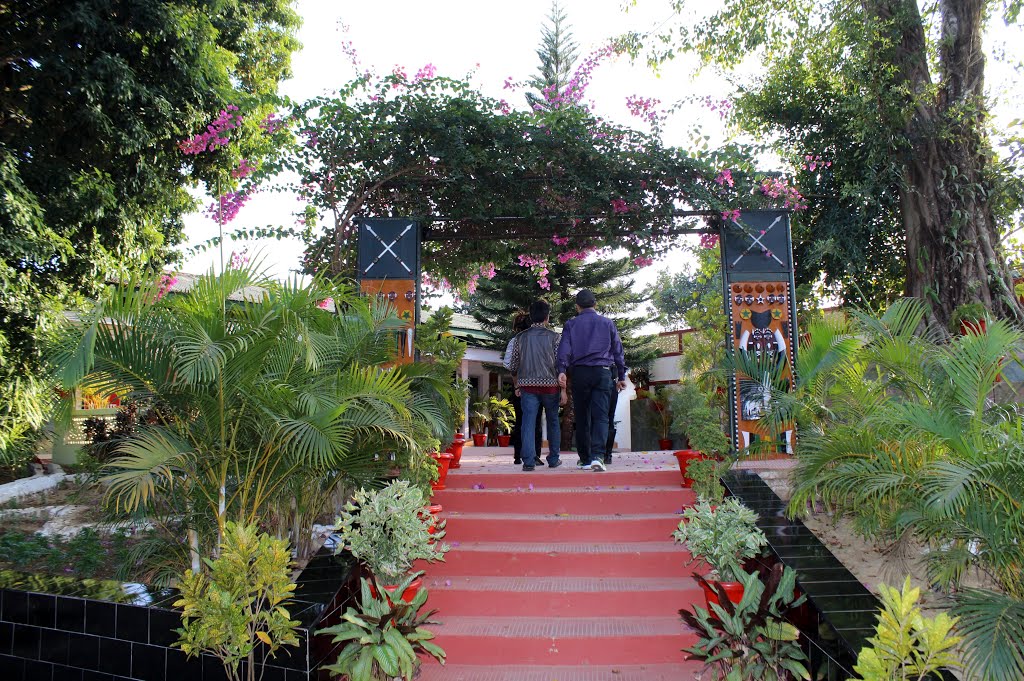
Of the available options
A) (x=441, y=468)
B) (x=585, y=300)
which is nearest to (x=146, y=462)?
(x=441, y=468)

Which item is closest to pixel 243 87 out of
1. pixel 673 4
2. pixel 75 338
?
pixel 673 4

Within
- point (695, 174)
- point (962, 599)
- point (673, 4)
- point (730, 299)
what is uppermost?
point (673, 4)

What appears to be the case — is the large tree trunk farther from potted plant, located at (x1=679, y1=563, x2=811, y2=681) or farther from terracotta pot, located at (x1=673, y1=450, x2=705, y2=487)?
potted plant, located at (x1=679, y1=563, x2=811, y2=681)

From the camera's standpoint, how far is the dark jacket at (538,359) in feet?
20.1

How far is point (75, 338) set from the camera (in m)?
3.62

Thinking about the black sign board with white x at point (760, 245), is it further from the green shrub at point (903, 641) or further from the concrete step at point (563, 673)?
the green shrub at point (903, 641)

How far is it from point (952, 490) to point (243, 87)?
28.0ft

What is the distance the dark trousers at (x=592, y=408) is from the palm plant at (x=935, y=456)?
1614 mm

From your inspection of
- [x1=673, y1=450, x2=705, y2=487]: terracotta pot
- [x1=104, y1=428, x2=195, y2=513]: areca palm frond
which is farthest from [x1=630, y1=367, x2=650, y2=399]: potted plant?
[x1=104, y1=428, x2=195, y2=513]: areca palm frond

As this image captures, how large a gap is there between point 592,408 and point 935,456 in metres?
2.87

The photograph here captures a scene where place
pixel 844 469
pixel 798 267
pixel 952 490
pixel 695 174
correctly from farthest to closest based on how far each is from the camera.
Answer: pixel 798 267 → pixel 695 174 → pixel 844 469 → pixel 952 490

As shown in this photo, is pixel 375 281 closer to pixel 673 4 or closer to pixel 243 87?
pixel 243 87

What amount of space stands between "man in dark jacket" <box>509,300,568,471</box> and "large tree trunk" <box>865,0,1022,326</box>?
401 centimetres

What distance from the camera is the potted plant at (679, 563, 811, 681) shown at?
Answer: 10.3ft
